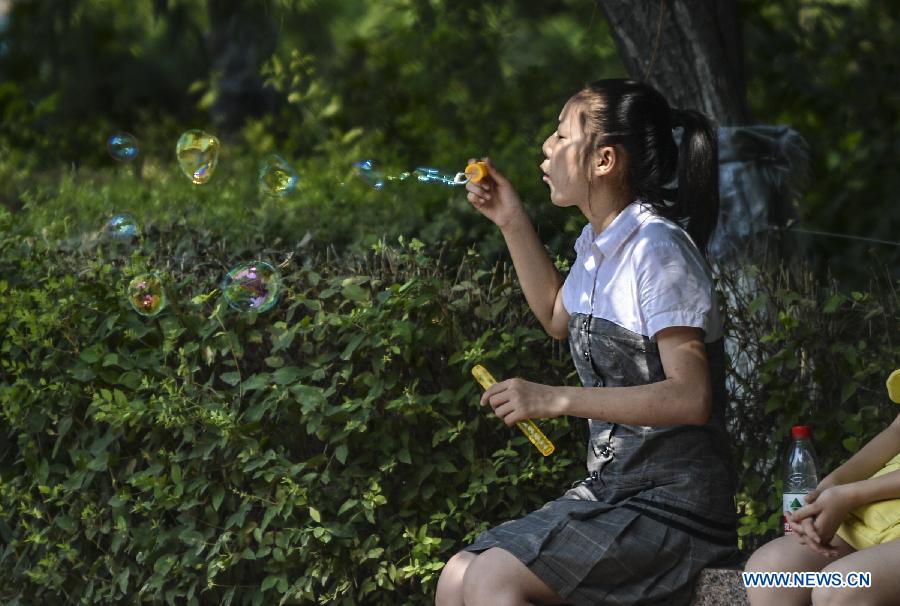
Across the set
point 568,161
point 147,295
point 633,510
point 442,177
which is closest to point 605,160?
point 568,161

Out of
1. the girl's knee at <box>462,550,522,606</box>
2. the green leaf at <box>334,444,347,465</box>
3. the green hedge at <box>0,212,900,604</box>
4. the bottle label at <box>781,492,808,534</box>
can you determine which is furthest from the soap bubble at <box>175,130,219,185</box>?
the bottle label at <box>781,492,808,534</box>

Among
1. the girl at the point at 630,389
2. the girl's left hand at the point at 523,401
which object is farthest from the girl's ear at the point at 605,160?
the girl's left hand at the point at 523,401

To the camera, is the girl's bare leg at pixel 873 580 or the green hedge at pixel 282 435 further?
the green hedge at pixel 282 435

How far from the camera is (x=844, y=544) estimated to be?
2621 mm

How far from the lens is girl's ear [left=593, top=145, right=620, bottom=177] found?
2988 mm

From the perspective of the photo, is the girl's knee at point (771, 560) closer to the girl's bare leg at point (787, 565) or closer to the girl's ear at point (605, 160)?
the girl's bare leg at point (787, 565)

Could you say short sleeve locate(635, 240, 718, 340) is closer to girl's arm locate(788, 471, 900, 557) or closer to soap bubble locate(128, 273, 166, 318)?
girl's arm locate(788, 471, 900, 557)

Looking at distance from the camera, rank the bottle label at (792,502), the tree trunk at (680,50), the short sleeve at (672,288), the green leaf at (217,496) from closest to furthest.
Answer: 1. the short sleeve at (672,288)
2. the bottle label at (792,502)
3. the green leaf at (217,496)
4. the tree trunk at (680,50)

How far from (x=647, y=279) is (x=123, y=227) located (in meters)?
1.92

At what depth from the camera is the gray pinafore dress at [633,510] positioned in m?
2.71

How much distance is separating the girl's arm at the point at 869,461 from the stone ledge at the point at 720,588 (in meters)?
0.27

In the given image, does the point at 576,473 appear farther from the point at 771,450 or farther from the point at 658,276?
the point at 658,276

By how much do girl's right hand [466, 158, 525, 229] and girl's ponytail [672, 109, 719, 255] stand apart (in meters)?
0.40

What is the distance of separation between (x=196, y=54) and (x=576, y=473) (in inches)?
334
